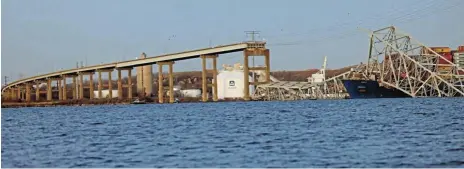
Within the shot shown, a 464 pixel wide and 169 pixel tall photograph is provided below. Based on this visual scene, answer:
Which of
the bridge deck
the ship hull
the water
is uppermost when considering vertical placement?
the bridge deck

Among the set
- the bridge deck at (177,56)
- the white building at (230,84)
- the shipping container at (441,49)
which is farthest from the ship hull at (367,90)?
the white building at (230,84)

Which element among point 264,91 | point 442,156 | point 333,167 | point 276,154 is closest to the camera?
point 333,167

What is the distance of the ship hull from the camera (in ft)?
481

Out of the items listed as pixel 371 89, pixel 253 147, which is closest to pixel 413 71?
pixel 371 89

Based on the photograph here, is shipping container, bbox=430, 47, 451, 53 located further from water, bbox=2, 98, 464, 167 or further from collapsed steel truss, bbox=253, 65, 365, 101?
water, bbox=2, 98, 464, 167

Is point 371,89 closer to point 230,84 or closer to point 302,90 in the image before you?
point 302,90

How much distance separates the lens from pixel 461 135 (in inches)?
1391

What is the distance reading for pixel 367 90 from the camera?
148 meters

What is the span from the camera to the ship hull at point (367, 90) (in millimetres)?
146500

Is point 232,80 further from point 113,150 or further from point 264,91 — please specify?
point 113,150

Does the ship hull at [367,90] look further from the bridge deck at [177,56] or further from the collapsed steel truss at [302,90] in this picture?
the bridge deck at [177,56]

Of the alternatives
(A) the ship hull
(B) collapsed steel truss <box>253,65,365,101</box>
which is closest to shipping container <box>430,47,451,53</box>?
(A) the ship hull

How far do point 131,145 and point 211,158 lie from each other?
23.5ft

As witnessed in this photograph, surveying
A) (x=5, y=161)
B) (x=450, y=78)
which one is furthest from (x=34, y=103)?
(x=5, y=161)
